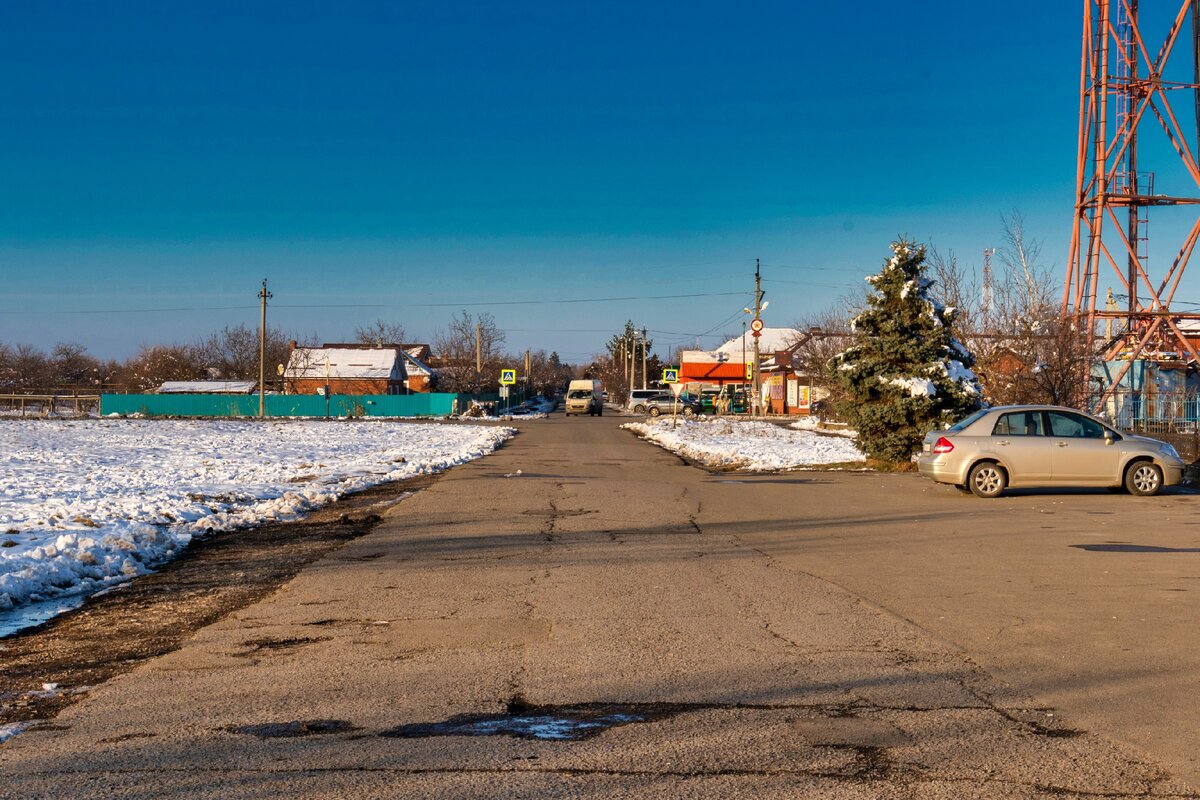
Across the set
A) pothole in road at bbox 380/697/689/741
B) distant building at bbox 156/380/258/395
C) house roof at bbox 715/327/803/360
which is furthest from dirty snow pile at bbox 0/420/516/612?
house roof at bbox 715/327/803/360

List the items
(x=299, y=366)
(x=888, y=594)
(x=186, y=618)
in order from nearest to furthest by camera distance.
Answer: (x=186, y=618) → (x=888, y=594) → (x=299, y=366)

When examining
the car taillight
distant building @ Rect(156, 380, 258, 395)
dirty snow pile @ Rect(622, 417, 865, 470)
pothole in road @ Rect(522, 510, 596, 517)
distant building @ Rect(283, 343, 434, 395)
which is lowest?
pothole in road @ Rect(522, 510, 596, 517)

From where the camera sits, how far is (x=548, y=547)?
1183 centimetres

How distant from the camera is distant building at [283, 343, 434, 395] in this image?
288 ft

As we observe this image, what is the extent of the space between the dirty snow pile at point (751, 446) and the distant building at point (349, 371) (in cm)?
4718

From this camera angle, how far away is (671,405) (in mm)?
68500

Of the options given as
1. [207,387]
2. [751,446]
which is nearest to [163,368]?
[207,387]

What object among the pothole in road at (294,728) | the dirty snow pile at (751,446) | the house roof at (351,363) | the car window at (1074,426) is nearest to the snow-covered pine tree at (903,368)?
the dirty snow pile at (751,446)

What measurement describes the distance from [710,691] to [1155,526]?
10242mm

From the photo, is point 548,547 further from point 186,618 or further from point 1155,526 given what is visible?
point 1155,526

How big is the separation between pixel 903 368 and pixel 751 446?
953 cm

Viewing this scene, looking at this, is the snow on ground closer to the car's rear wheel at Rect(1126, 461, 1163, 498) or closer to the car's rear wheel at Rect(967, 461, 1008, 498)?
the car's rear wheel at Rect(1126, 461, 1163, 498)

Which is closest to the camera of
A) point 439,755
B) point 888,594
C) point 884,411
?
point 439,755

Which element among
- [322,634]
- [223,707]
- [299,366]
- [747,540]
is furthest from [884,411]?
[299,366]
